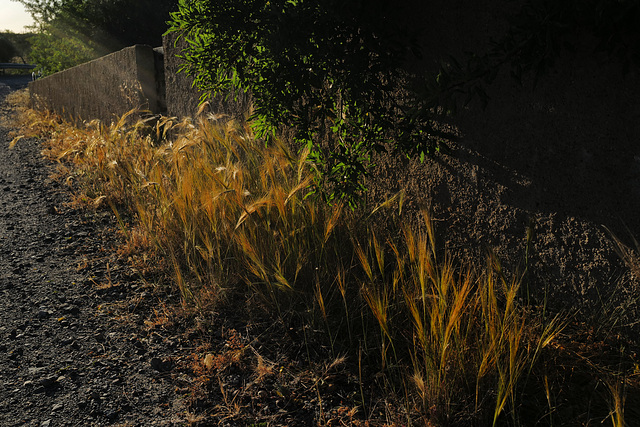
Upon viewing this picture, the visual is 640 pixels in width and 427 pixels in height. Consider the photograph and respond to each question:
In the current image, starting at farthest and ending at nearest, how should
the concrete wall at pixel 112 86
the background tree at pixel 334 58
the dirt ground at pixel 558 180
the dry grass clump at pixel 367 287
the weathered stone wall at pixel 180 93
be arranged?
1. the concrete wall at pixel 112 86
2. the weathered stone wall at pixel 180 93
3. the background tree at pixel 334 58
4. the dirt ground at pixel 558 180
5. the dry grass clump at pixel 367 287

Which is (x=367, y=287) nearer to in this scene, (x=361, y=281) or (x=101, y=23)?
(x=361, y=281)

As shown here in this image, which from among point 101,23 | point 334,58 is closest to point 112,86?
point 334,58

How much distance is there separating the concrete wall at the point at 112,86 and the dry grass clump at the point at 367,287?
2702mm

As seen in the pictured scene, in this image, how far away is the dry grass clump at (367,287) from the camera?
1.63m

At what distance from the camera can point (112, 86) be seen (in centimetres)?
708

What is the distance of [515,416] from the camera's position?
1.62m

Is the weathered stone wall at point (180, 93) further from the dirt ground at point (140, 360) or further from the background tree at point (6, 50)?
the background tree at point (6, 50)

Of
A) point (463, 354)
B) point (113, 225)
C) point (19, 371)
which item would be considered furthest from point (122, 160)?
point (463, 354)

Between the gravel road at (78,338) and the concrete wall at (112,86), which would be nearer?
the gravel road at (78,338)

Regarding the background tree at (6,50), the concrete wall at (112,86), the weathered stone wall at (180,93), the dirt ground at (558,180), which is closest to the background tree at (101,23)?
the concrete wall at (112,86)

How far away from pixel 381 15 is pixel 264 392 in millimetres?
1753

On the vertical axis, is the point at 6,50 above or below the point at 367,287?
above

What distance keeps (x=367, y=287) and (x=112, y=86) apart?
6.30 metres

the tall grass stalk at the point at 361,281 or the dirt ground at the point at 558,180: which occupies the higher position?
the dirt ground at the point at 558,180
